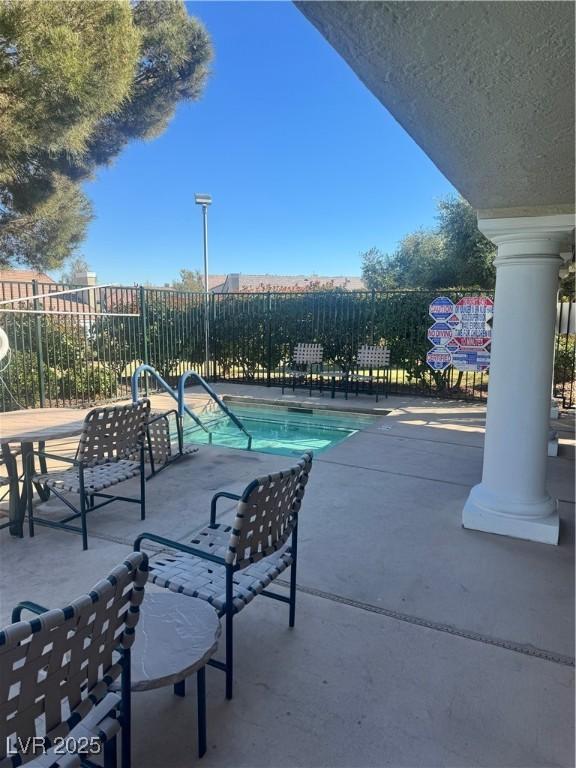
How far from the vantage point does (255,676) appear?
190cm

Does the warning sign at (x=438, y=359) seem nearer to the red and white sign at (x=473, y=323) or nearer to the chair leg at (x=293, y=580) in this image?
the red and white sign at (x=473, y=323)

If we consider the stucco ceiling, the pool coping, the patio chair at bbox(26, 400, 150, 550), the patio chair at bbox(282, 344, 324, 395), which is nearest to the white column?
the stucco ceiling

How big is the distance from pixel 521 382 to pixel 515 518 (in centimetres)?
91

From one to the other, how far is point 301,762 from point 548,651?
1214 mm

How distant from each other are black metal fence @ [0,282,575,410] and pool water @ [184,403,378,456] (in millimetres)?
1873

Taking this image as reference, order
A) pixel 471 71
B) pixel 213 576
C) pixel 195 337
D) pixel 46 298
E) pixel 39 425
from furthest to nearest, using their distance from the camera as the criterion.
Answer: pixel 195 337
pixel 46 298
pixel 39 425
pixel 213 576
pixel 471 71

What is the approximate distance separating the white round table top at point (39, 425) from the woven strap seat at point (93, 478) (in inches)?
11.4

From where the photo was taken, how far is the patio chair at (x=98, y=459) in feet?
9.86

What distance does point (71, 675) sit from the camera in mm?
1070

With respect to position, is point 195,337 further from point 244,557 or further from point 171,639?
point 171,639

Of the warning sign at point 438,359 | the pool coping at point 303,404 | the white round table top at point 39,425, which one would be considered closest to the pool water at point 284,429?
the pool coping at point 303,404

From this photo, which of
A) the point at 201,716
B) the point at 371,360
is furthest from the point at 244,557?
the point at 371,360

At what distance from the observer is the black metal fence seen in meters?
7.02

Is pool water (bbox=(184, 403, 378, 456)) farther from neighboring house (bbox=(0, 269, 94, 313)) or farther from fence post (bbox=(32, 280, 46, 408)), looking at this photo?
neighboring house (bbox=(0, 269, 94, 313))
